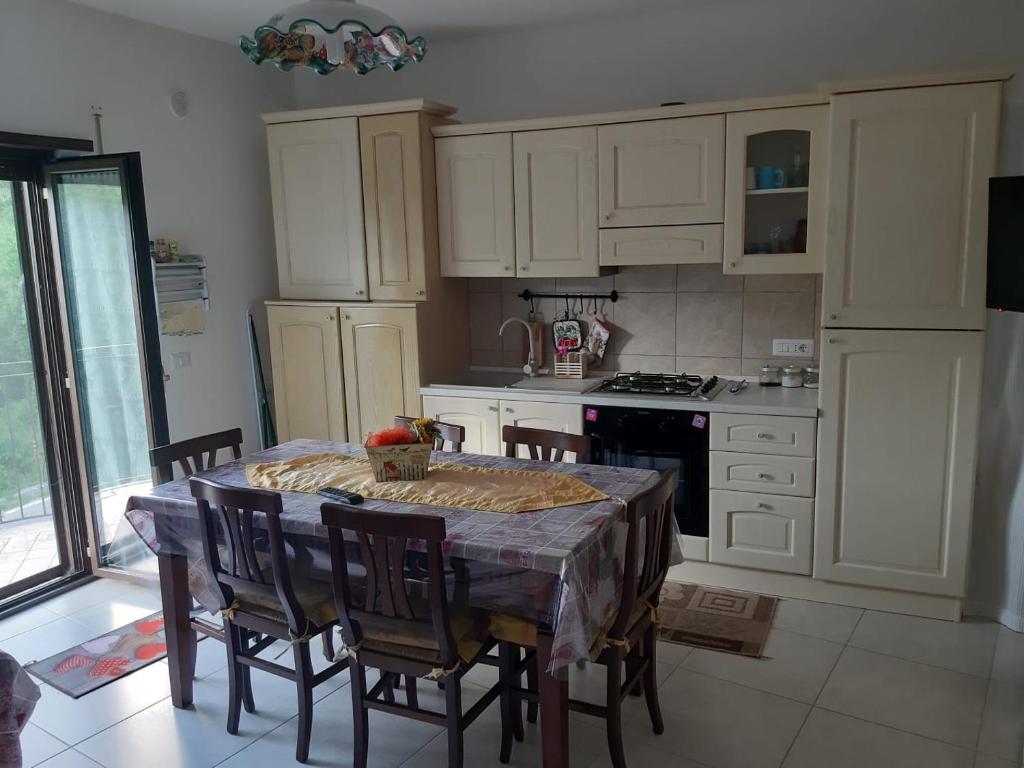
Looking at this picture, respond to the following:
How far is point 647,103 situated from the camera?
3996 millimetres

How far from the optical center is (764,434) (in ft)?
11.3

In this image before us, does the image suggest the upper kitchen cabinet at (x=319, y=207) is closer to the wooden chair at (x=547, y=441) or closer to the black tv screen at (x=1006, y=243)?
the wooden chair at (x=547, y=441)

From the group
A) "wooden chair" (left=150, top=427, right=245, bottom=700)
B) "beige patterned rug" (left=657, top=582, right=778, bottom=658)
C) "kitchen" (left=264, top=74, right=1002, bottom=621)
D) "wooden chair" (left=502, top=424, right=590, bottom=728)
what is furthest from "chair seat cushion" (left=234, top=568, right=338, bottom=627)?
"kitchen" (left=264, top=74, right=1002, bottom=621)

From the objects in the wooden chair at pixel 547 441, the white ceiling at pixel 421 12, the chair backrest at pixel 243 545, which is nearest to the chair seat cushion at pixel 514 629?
the chair backrest at pixel 243 545

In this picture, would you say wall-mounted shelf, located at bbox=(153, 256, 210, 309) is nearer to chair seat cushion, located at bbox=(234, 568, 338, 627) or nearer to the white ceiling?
the white ceiling

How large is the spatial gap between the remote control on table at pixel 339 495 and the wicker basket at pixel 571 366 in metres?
1.90

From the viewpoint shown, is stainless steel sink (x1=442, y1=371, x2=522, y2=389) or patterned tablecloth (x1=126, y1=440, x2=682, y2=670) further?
stainless steel sink (x1=442, y1=371, x2=522, y2=389)

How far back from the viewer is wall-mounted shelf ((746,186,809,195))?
3402mm

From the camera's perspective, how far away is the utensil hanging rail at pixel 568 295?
4176 millimetres

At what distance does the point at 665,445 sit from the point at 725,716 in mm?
1289

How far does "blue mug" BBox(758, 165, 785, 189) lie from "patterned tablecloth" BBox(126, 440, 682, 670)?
5.01 feet

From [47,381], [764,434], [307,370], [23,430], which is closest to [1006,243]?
[764,434]

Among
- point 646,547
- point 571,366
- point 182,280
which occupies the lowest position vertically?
point 646,547

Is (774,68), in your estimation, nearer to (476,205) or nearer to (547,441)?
(476,205)
